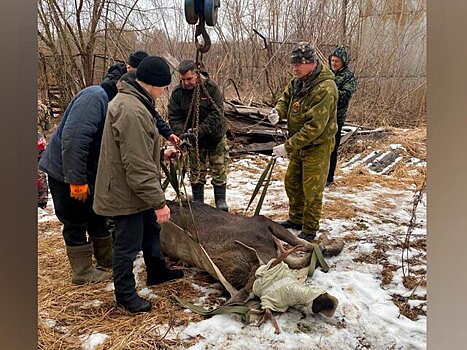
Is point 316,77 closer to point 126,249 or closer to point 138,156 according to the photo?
point 138,156

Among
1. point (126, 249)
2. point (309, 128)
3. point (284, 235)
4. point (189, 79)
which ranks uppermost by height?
point (189, 79)

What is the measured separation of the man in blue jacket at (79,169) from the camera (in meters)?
2.51

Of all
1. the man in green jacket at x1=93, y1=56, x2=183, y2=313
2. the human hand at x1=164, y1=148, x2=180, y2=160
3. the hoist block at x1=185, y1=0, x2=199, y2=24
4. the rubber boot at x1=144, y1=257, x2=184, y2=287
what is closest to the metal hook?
the hoist block at x1=185, y1=0, x2=199, y2=24

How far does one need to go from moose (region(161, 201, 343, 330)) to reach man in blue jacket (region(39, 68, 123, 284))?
0.45m

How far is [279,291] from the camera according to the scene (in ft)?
7.86

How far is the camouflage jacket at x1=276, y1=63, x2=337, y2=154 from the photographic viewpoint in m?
3.18

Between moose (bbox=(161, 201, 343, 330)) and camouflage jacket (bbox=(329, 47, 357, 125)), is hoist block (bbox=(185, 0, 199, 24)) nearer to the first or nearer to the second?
moose (bbox=(161, 201, 343, 330))

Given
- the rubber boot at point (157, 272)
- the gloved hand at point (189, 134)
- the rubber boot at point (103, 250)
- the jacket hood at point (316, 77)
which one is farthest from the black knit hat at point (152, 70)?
the gloved hand at point (189, 134)

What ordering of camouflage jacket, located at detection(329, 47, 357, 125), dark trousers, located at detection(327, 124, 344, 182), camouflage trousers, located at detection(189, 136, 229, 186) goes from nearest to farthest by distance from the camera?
camouflage trousers, located at detection(189, 136, 229, 186) < camouflage jacket, located at detection(329, 47, 357, 125) < dark trousers, located at detection(327, 124, 344, 182)

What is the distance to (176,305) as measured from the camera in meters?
2.58

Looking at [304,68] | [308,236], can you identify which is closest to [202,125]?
[304,68]

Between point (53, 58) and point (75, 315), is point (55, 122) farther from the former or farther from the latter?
point (75, 315)

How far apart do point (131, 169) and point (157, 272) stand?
831 mm
